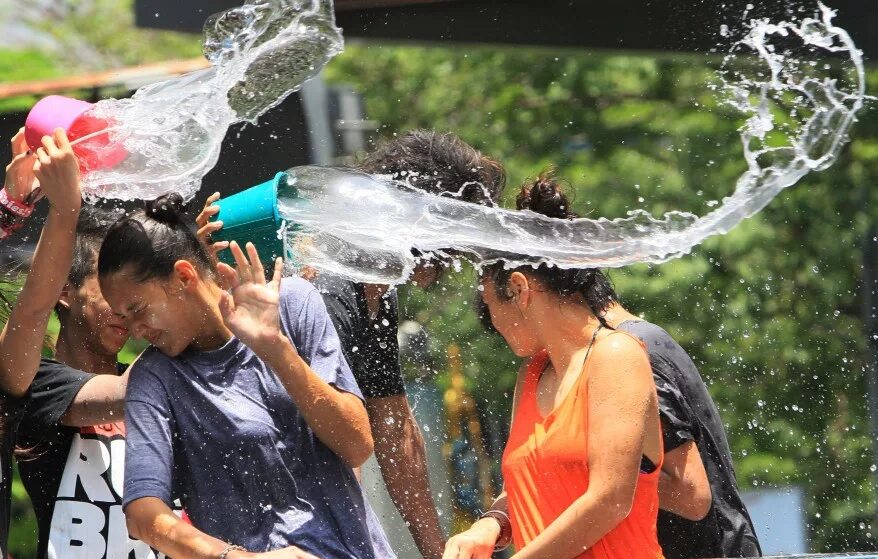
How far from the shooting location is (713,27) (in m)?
4.93

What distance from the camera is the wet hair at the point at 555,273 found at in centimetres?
248

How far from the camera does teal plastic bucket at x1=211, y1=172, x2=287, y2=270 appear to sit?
8.86ft

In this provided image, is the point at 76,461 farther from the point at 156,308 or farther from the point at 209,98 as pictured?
the point at 209,98

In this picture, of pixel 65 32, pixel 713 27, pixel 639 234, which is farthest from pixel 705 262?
pixel 65 32

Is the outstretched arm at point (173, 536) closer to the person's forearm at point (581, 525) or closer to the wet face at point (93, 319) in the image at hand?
the person's forearm at point (581, 525)

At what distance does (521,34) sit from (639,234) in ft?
6.57

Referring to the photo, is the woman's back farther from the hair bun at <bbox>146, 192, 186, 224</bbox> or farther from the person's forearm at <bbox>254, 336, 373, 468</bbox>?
the hair bun at <bbox>146, 192, 186, 224</bbox>

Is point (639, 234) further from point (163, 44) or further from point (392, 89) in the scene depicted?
point (163, 44)

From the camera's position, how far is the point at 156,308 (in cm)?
238

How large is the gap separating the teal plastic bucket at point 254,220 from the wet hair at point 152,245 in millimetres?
201

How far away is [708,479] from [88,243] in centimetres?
153

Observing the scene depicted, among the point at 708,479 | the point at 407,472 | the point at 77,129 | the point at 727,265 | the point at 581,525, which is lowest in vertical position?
the point at 727,265

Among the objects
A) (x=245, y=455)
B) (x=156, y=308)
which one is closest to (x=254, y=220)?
(x=156, y=308)

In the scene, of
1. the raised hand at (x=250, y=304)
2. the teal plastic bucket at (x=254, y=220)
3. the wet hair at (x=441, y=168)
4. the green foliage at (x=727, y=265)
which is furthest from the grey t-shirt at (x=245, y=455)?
the green foliage at (x=727, y=265)
